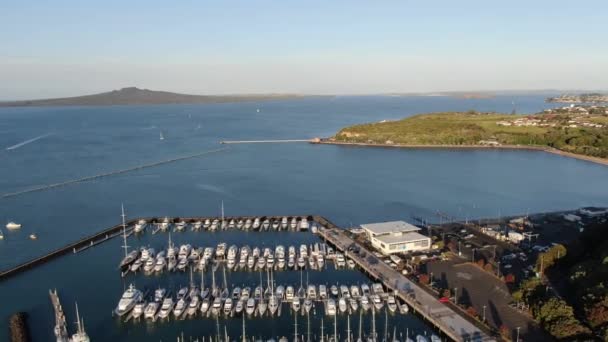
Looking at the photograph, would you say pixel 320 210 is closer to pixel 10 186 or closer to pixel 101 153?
pixel 10 186

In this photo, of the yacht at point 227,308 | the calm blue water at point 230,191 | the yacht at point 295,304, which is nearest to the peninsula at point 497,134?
the calm blue water at point 230,191

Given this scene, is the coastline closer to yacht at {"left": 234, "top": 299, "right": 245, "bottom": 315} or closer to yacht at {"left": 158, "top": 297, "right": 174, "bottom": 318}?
yacht at {"left": 234, "top": 299, "right": 245, "bottom": 315}

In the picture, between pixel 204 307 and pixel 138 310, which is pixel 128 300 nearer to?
pixel 138 310

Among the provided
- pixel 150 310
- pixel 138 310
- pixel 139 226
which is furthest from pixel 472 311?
pixel 139 226

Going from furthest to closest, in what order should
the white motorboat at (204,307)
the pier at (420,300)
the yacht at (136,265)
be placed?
1. the yacht at (136,265)
2. the white motorboat at (204,307)
3. the pier at (420,300)

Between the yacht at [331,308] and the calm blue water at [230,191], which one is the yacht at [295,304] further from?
the calm blue water at [230,191]
